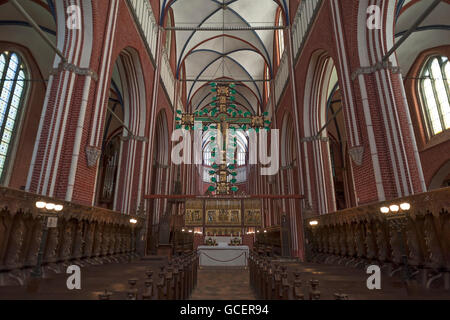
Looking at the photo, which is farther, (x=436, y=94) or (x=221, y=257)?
(x=436, y=94)

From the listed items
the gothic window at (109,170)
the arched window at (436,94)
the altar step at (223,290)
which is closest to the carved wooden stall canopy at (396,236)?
the altar step at (223,290)

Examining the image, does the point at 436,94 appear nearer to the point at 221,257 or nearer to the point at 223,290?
the point at 221,257

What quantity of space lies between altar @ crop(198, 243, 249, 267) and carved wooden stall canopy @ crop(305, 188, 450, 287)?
382cm

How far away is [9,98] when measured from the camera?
477 inches

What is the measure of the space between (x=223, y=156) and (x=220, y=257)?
19.4 ft

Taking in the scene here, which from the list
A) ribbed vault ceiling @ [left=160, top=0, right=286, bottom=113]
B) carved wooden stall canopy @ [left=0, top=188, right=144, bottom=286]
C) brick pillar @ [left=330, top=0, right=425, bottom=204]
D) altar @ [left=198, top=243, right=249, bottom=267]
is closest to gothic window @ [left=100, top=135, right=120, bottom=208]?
ribbed vault ceiling @ [left=160, top=0, right=286, bottom=113]

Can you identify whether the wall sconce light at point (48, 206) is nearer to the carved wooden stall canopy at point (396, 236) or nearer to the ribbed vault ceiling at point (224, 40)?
the carved wooden stall canopy at point (396, 236)

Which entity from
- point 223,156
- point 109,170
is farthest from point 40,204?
point 109,170

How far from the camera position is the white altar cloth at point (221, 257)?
11586 millimetres

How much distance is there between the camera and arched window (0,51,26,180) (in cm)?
1181

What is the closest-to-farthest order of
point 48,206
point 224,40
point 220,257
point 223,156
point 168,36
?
1. point 48,206
2. point 220,257
3. point 223,156
4. point 168,36
5. point 224,40

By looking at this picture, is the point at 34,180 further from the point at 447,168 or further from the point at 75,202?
the point at 447,168

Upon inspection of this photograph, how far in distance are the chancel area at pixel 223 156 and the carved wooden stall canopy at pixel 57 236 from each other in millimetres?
32
